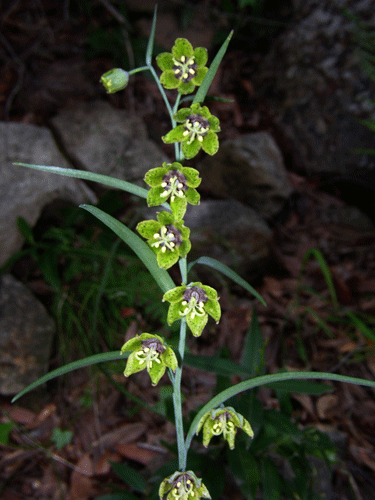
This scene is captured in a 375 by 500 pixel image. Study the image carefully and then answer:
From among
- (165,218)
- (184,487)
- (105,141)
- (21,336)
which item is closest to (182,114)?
(165,218)

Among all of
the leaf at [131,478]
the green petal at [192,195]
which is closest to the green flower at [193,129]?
the green petal at [192,195]

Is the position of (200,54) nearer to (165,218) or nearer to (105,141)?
(165,218)

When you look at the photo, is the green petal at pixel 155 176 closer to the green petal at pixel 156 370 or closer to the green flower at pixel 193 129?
the green flower at pixel 193 129

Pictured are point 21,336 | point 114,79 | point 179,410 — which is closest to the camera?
point 179,410

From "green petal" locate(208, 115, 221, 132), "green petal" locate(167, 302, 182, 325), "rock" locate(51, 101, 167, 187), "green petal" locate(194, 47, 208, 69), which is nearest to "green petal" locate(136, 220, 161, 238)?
"green petal" locate(167, 302, 182, 325)

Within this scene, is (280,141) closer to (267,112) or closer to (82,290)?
(267,112)

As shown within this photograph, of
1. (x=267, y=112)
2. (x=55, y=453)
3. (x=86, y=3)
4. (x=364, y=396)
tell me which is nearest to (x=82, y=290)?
(x=55, y=453)
